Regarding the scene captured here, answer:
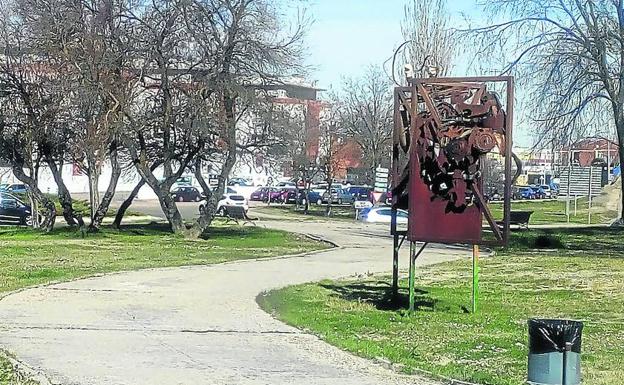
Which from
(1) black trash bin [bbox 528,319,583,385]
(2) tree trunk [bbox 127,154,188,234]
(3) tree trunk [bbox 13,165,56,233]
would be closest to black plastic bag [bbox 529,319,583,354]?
(1) black trash bin [bbox 528,319,583,385]

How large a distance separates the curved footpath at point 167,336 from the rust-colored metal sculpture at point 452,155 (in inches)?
109

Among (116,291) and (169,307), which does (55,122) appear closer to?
(116,291)

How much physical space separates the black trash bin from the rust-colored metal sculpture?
6113 mm

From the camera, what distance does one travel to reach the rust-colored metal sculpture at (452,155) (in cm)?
1400

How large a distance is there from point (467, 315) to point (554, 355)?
6942 mm

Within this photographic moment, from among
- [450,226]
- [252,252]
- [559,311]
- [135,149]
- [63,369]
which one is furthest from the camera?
[135,149]

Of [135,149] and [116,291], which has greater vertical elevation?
[135,149]

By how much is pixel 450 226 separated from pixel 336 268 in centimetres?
923

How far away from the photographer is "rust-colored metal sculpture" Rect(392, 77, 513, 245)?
551 inches

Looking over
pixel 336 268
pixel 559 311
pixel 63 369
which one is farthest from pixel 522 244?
pixel 63 369

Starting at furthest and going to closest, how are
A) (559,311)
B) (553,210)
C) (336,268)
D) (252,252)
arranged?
(553,210), (252,252), (336,268), (559,311)

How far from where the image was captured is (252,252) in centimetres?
2805

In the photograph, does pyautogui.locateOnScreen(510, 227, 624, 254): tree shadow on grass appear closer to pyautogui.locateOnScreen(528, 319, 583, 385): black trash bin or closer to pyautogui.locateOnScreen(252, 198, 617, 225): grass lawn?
pyautogui.locateOnScreen(252, 198, 617, 225): grass lawn

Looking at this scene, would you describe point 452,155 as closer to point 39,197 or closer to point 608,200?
point 39,197
